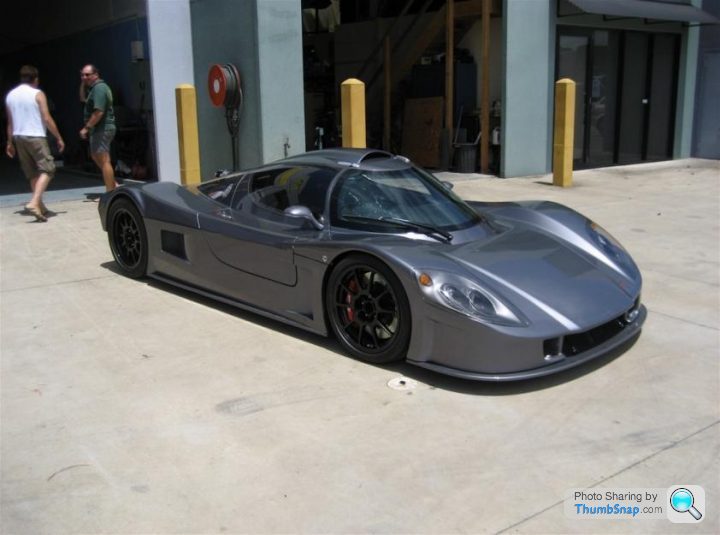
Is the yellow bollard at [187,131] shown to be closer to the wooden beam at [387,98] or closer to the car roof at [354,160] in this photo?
the car roof at [354,160]

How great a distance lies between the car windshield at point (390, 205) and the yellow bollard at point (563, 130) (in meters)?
7.28

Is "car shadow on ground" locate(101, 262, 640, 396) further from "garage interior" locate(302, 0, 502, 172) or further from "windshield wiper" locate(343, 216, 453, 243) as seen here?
"garage interior" locate(302, 0, 502, 172)

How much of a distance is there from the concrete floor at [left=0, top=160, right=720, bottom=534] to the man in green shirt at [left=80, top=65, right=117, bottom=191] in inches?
154

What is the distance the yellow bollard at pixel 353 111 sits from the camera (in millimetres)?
9883

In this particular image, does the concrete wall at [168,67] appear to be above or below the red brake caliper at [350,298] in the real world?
above

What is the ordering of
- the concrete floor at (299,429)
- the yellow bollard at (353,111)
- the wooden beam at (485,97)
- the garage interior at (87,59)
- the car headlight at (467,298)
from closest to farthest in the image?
the concrete floor at (299,429) → the car headlight at (467,298) → the yellow bollard at (353,111) → the garage interior at (87,59) → the wooden beam at (485,97)

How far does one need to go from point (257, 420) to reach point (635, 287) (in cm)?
249

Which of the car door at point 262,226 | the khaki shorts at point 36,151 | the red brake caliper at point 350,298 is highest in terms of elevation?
the khaki shorts at point 36,151

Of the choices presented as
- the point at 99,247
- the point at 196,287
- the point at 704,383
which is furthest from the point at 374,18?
the point at 704,383

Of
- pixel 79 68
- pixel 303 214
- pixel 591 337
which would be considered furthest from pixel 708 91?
pixel 303 214

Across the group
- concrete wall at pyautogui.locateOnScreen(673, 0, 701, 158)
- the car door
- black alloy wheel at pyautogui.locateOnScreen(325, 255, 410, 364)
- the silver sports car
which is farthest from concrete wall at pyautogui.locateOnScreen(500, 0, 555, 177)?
black alloy wheel at pyautogui.locateOnScreen(325, 255, 410, 364)

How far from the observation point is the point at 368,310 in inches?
168

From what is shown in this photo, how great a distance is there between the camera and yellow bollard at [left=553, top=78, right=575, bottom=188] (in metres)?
11.6

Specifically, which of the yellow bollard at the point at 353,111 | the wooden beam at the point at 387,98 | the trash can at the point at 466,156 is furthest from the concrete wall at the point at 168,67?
the wooden beam at the point at 387,98
